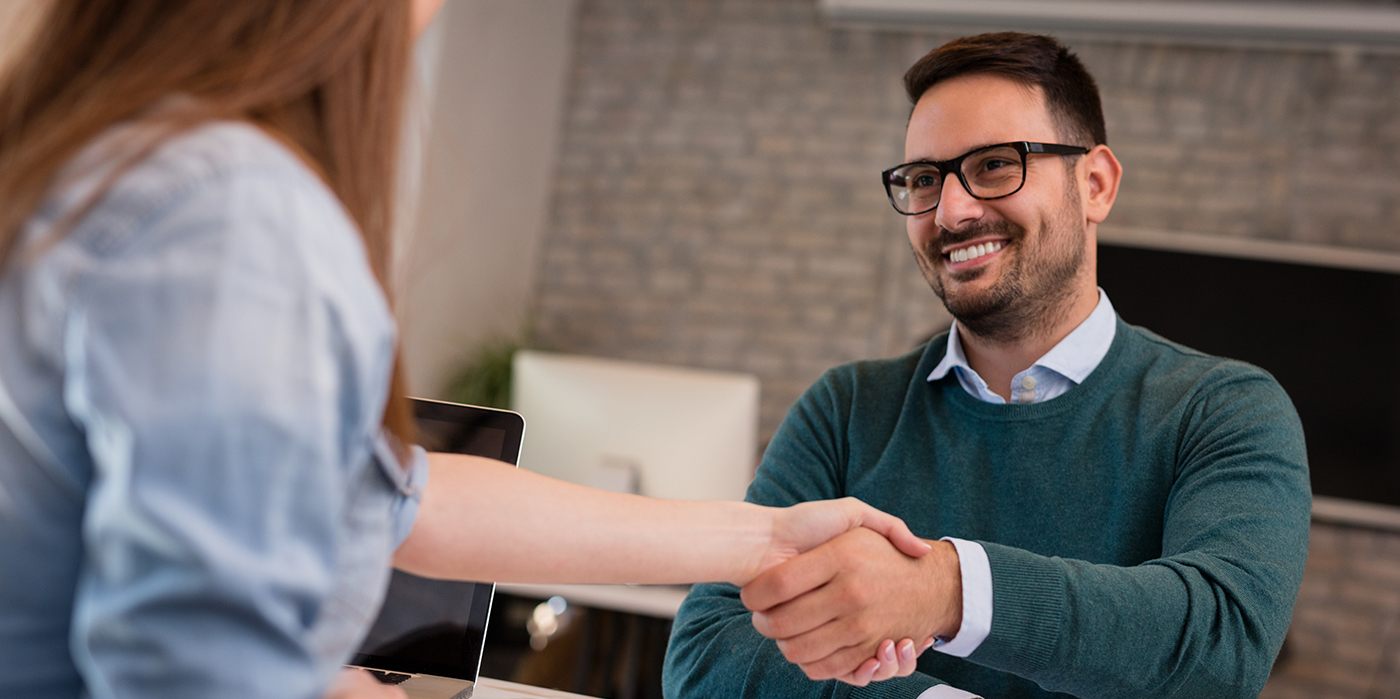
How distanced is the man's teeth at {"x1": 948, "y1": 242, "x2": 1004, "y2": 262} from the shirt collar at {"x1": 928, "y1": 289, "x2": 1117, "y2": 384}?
0.36 ft

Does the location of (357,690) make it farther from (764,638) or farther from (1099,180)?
(1099,180)

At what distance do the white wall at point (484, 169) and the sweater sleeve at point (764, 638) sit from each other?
2.71 metres

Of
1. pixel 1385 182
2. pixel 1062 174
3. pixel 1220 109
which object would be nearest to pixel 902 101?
pixel 1220 109

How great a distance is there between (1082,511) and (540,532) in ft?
2.41

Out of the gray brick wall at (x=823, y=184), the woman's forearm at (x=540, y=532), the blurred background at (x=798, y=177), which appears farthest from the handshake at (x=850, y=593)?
the gray brick wall at (x=823, y=184)

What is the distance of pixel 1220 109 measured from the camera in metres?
4.57

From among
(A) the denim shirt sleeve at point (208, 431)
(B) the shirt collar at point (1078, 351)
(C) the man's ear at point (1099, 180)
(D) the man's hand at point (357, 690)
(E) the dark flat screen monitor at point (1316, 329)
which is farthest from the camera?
(E) the dark flat screen monitor at point (1316, 329)

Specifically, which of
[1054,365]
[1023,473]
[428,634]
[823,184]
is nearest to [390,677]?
[428,634]

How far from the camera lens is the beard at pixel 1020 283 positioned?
155 centimetres

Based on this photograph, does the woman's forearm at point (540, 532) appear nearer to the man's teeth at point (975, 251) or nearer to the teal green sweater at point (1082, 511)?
the teal green sweater at point (1082, 511)

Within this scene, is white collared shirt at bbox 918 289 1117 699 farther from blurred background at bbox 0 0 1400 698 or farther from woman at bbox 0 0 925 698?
blurred background at bbox 0 0 1400 698

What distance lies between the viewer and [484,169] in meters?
4.74

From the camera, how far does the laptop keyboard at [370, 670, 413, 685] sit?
1.40m

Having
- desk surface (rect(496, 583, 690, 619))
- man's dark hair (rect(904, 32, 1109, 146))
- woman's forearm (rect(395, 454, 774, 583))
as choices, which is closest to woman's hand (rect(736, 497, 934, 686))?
woman's forearm (rect(395, 454, 774, 583))
